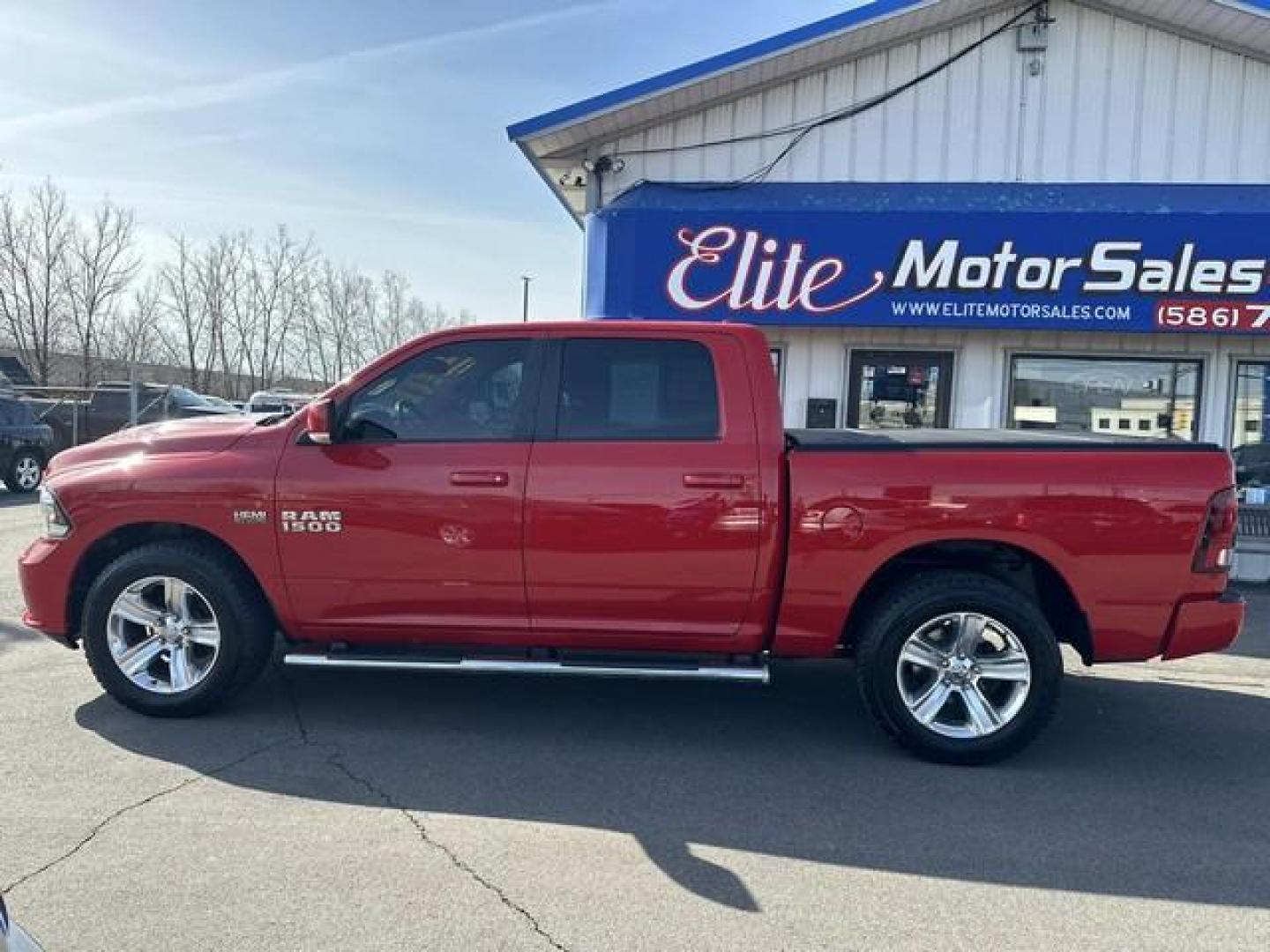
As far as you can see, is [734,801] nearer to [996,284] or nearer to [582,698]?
[582,698]

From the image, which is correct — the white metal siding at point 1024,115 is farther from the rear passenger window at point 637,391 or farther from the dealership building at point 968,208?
the rear passenger window at point 637,391

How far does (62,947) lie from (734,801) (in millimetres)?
2419

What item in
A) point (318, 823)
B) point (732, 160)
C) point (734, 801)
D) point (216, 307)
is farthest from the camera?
point (216, 307)

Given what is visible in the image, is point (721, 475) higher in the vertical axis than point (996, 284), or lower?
lower

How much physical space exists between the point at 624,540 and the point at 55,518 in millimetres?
2934

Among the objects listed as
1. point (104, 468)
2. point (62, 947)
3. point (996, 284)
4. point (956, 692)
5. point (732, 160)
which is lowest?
point (62, 947)

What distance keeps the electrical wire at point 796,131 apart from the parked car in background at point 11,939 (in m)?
9.52

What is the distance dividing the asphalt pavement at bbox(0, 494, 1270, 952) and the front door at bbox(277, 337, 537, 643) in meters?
0.62

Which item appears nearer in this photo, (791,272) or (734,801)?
(734,801)

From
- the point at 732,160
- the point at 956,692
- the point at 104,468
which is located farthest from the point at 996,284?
the point at 104,468

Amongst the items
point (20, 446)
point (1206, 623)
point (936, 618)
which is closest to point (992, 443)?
point (936, 618)

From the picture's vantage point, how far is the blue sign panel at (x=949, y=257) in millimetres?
9227

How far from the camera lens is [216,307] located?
141ft

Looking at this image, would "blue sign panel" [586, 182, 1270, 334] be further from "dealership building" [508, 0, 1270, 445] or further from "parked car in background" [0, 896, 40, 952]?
"parked car in background" [0, 896, 40, 952]
